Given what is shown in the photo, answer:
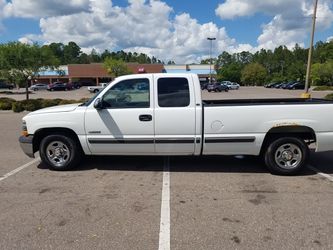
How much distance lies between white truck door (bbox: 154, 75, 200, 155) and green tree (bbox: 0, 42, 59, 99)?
18.8 m

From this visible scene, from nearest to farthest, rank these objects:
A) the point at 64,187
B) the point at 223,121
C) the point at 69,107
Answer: the point at 64,187, the point at 223,121, the point at 69,107

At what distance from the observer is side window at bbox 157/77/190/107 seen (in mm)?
6398

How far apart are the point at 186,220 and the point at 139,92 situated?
9.37 feet

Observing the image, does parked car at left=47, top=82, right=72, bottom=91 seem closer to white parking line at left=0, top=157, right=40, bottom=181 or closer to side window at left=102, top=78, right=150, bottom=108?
white parking line at left=0, top=157, right=40, bottom=181

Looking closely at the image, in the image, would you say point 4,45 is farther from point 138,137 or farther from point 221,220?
point 221,220

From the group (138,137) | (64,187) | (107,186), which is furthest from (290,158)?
(64,187)

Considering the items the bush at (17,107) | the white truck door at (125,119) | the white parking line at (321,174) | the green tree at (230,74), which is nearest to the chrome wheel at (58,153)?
the white truck door at (125,119)

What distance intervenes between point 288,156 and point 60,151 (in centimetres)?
443

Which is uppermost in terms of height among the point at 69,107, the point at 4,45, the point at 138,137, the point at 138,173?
the point at 4,45

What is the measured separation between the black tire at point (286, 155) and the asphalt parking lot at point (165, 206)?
196 millimetres

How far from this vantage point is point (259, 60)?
133 metres

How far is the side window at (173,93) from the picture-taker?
640 centimetres

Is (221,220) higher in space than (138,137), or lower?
lower

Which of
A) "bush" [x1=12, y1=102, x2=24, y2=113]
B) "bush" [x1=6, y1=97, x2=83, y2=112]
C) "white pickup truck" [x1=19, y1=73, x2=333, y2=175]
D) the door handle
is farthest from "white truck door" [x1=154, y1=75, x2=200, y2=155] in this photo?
"bush" [x1=12, y1=102, x2=24, y2=113]
